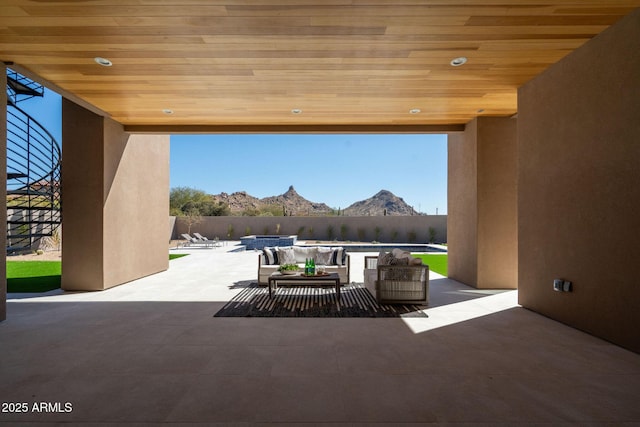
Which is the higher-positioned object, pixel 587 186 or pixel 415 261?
pixel 587 186

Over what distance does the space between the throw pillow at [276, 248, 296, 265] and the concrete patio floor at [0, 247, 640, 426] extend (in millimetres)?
2341

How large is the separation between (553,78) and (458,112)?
6.52 feet

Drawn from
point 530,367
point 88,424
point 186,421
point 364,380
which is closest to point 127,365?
point 88,424

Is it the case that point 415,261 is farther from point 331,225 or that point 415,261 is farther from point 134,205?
point 331,225

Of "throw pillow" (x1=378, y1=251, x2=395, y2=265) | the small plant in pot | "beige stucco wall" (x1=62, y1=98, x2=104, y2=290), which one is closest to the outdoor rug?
the small plant in pot

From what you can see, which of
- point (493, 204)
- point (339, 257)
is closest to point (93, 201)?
point (339, 257)

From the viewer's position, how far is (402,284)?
5.46 m

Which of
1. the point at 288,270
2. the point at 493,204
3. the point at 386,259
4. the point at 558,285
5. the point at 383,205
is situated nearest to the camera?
the point at 558,285

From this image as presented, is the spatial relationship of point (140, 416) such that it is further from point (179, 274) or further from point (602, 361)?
point (179, 274)

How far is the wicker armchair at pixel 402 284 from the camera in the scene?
17.9 ft

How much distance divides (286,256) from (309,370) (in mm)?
4315

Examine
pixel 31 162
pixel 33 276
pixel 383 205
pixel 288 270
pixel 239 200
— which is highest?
pixel 239 200

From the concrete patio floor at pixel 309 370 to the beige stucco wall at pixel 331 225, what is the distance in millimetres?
14578

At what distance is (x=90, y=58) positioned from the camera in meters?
4.32
